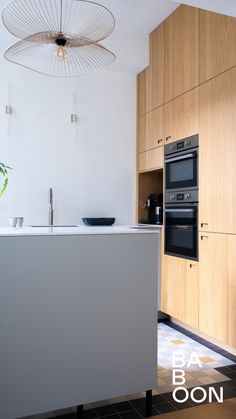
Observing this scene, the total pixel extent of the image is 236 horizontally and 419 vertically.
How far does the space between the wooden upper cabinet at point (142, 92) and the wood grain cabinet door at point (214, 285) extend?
1.71m

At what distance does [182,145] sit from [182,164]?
0.54ft

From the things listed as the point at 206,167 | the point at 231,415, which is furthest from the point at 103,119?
the point at 231,415

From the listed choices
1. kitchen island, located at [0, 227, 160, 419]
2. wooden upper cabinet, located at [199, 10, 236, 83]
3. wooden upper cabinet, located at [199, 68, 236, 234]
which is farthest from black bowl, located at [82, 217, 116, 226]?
kitchen island, located at [0, 227, 160, 419]

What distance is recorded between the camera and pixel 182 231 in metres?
3.15

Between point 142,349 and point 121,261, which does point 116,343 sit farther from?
point 121,261

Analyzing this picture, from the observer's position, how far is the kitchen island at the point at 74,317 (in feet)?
5.44

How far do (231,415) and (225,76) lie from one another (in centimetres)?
232

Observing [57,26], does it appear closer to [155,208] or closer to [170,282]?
[155,208]

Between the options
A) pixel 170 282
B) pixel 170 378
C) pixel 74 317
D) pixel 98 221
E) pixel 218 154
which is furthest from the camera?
pixel 98 221

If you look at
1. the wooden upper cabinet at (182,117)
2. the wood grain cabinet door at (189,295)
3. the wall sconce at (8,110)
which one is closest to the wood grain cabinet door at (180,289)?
the wood grain cabinet door at (189,295)

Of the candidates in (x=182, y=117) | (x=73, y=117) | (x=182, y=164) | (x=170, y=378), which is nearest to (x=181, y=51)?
(x=182, y=117)

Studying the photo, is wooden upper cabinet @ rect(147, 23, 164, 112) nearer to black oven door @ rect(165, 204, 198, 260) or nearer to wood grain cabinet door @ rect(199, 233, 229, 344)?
black oven door @ rect(165, 204, 198, 260)

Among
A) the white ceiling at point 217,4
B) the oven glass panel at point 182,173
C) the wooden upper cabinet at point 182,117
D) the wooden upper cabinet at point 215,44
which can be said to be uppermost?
the wooden upper cabinet at point 215,44

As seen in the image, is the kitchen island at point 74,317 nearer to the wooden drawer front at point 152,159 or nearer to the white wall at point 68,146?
the wooden drawer front at point 152,159
